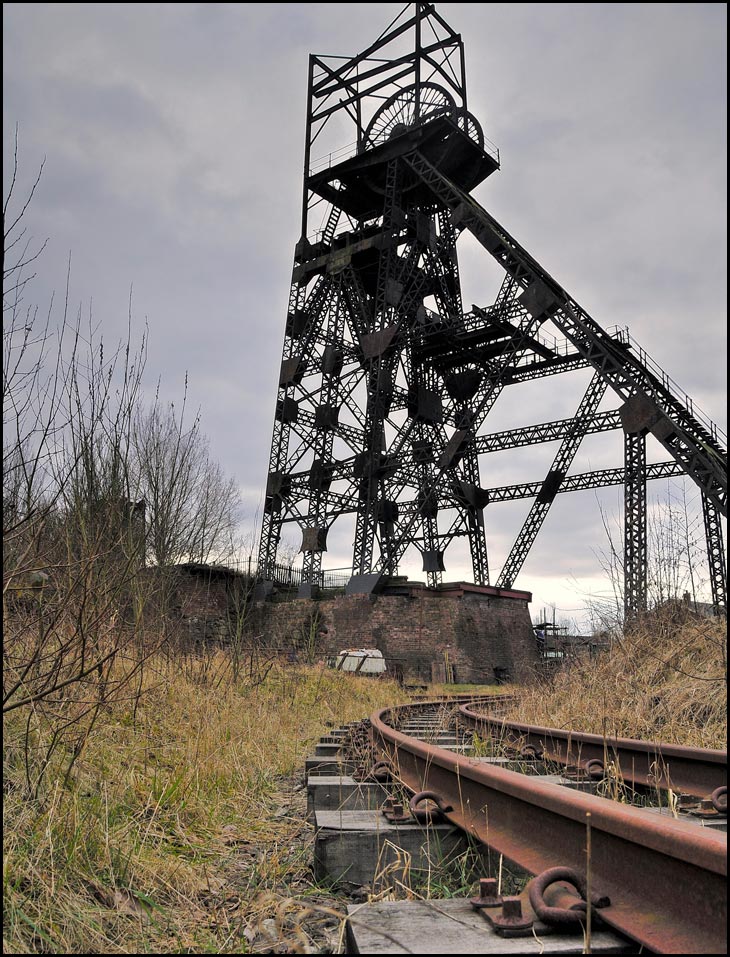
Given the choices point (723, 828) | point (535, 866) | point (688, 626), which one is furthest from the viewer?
point (688, 626)

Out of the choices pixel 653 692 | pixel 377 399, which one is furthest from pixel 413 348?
pixel 653 692

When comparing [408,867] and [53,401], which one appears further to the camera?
[53,401]

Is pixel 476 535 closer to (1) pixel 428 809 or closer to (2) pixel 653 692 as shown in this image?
(2) pixel 653 692

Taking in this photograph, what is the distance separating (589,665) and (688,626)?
1712mm

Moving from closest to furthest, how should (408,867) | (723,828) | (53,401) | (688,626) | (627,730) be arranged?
(408,867) < (723,828) < (53,401) < (627,730) < (688,626)

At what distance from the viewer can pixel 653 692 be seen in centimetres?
689

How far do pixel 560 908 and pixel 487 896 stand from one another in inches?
8.3

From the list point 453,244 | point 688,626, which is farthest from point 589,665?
point 453,244

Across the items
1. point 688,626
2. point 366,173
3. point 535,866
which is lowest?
point 535,866

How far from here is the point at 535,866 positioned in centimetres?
236

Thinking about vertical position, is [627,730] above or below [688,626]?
below

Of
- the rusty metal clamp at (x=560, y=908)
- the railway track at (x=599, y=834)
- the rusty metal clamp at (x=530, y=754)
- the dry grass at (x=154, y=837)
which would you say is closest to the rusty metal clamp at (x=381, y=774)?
the railway track at (x=599, y=834)

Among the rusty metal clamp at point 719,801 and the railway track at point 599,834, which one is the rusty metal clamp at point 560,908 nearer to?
the railway track at point 599,834

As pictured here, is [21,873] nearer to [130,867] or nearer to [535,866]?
[130,867]
